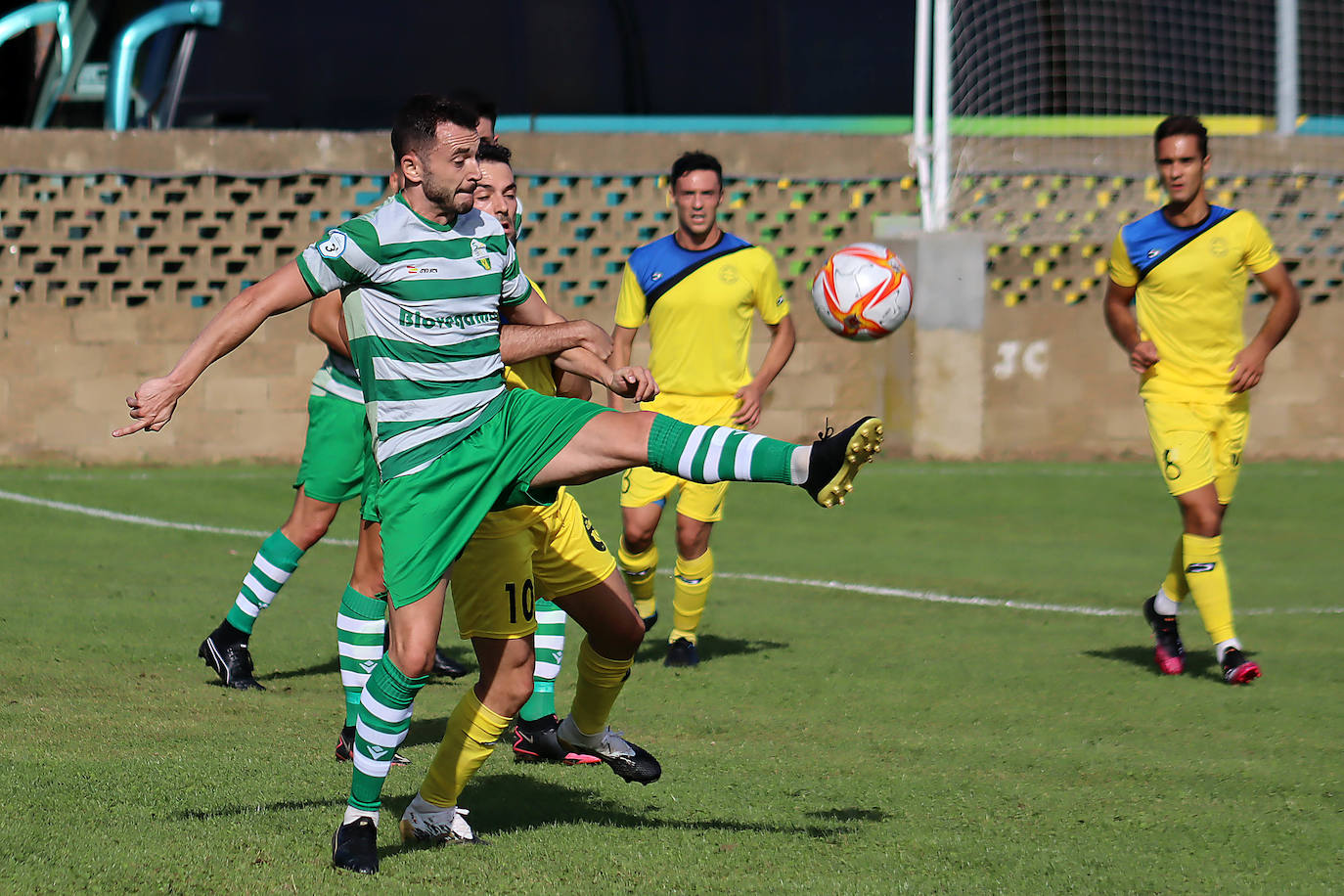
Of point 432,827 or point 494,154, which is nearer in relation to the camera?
point 432,827

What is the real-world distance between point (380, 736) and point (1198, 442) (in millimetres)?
4217

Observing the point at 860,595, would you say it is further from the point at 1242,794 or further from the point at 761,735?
the point at 1242,794

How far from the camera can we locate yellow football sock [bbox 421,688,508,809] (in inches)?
168

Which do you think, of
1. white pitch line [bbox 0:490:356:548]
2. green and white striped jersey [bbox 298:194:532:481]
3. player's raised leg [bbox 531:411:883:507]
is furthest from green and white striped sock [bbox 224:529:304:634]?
white pitch line [bbox 0:490:356:548]

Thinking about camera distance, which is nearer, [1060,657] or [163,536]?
[1060,657]

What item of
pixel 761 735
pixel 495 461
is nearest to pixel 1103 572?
pixel 761 735

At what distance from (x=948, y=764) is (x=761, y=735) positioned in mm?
754

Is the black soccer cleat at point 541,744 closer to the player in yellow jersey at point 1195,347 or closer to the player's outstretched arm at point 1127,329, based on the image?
the player in yellow jersey at point 1195,347

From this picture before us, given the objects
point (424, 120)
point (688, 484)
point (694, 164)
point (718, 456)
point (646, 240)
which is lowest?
point (688, 484)

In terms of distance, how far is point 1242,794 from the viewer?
4859mm

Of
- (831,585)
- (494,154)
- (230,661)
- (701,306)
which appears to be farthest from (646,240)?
(494,154)

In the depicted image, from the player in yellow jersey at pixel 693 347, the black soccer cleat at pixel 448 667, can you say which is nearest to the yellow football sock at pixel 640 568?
the player in yellow jersey at pixel 693 347

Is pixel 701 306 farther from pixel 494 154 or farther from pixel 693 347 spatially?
pixel 494 154

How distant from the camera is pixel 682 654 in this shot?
715 centimetres
